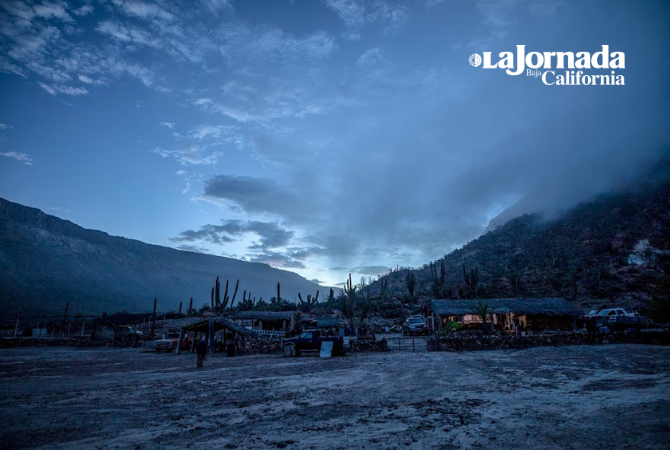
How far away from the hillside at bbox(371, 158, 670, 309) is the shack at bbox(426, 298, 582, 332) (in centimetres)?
988

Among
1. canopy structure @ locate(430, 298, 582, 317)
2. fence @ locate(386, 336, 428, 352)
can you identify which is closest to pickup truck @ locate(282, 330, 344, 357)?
fence @ locate(386, 336, 428, 352)

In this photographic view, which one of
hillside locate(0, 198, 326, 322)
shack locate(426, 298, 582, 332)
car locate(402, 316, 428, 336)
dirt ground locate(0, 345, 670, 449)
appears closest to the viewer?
dirt ground locate(0, 345, 670, 449)

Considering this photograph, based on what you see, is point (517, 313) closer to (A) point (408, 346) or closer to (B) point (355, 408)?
(A) point (408, 346)

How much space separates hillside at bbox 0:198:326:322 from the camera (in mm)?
78188

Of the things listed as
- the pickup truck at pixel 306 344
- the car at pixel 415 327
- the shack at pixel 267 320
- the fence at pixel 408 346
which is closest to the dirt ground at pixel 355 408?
the pickup truck at pixel 306 344

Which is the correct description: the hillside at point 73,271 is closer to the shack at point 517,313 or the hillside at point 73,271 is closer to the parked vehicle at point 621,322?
the shack at point 517,313

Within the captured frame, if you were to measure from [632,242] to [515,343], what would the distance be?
5167cm

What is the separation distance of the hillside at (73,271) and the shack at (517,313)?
76.3 m

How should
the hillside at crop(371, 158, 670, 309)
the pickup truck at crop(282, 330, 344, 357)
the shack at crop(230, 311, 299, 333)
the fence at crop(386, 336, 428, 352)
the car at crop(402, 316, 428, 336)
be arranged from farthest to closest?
the hillside at crop(371, 158, 670, 309)
the shack at crop(230, 311, 299, 333)
the car at crop(402, 316, 428, 336)
the fence at crop(386, 336, 428, 352)
the pickup truck at crop(282, 330, 344, 357)

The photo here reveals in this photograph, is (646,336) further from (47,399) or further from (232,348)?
(47,399)

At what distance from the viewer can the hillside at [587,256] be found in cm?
5131

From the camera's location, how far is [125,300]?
10312 centimetres

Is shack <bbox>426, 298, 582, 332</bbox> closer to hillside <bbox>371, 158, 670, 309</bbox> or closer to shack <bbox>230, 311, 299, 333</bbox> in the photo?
hillside <bbox>371, 158, 670, 309</bbox>

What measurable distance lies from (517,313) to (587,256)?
110 ft
